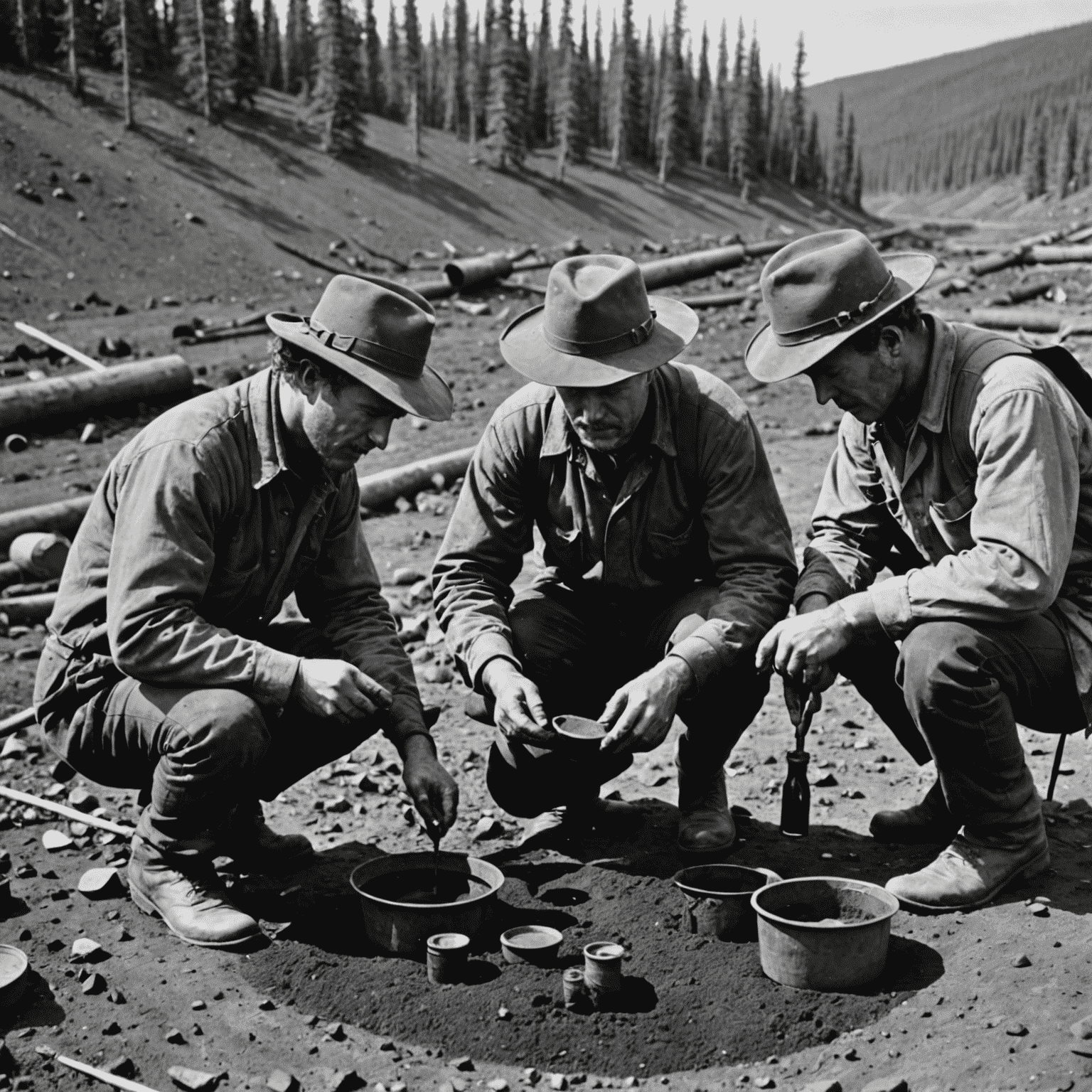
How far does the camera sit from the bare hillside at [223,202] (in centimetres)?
2441

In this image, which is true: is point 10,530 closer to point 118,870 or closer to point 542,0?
point 118,870

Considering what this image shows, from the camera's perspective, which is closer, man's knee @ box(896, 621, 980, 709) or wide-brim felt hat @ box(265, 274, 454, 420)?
man's knee @ box(896, 621, 980, 709)

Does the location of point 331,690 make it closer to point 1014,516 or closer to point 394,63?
point 1014,516

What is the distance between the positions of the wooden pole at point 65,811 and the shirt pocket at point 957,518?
3129 mm

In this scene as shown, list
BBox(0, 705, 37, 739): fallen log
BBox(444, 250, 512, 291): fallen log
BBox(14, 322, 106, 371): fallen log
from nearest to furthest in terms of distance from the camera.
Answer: BBox(0, 705, 37, 739): fallen log
BBox(14, 322, 106, 371): fallen log
BBox(444, 250, 512, 291): fallen log

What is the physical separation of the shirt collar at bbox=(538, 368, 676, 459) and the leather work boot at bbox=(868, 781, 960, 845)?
154 cm

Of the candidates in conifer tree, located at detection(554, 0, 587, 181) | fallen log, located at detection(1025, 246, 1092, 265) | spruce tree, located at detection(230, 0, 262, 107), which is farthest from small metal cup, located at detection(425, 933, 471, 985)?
conifer tree, located at detection(554, 0, 587, 181)

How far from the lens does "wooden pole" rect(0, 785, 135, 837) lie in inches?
193

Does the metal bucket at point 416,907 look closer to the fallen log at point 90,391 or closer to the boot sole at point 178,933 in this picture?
the boot sole at point 178,933

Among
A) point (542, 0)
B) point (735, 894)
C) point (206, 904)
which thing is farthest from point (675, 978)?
point (542, 0)

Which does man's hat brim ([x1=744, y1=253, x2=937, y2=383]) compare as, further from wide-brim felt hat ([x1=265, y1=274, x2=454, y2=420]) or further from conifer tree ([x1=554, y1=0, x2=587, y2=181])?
conifer tree ([x1=554, y1=0, x2=587, y2=181])

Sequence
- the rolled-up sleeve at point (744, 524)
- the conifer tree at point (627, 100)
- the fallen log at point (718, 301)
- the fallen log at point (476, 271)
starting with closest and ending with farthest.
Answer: the rolled-up sleeve at point (744, 524) → the fallen log at point (718, 301) → the fallen log at point (476, 271) → the conifer tree at point (627, 100)

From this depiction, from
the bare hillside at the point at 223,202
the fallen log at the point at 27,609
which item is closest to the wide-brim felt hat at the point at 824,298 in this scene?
the fallen log at the point at 27,609

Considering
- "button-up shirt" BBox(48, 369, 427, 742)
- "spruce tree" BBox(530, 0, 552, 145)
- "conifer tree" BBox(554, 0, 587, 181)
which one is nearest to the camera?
"button-up shirt" BBox(48, 369, 427, 742)
